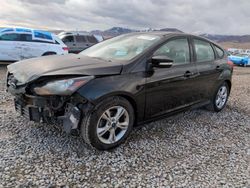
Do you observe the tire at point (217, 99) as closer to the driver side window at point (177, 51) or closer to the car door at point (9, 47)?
the driver side window at point (177, 51)

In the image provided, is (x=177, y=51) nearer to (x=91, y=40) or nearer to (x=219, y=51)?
(x=219, y=51)

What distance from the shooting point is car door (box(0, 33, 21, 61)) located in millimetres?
9781

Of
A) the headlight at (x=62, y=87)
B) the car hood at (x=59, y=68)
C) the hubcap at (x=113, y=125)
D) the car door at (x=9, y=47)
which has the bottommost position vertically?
the hubcap at (x=113, y=125)

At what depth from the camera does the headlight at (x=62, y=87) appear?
2.93 m

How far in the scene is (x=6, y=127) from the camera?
3.86 metres

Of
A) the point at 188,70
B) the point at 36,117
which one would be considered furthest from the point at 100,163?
the point at 188,70

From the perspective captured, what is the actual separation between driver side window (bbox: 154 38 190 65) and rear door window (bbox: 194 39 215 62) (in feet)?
1.01

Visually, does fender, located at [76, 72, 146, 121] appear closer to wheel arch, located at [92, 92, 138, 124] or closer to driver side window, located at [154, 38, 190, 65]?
wheel arch, located at [92, 92, 138, 124]

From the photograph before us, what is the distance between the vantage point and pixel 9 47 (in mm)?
9836

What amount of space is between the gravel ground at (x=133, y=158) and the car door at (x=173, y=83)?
0.46 m

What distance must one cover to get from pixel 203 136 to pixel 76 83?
7.70 ft

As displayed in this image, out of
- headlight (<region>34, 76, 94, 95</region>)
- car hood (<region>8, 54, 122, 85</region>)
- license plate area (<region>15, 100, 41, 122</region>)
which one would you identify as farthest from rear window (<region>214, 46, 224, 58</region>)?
license plate area (<region>15, 100, 41, 122</region>)

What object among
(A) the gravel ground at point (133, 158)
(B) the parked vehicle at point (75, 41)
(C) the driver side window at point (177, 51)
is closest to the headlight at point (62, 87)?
(A) the gravel ground at point (133, 158)

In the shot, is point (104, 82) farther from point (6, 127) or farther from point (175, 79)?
point (6, 127)
